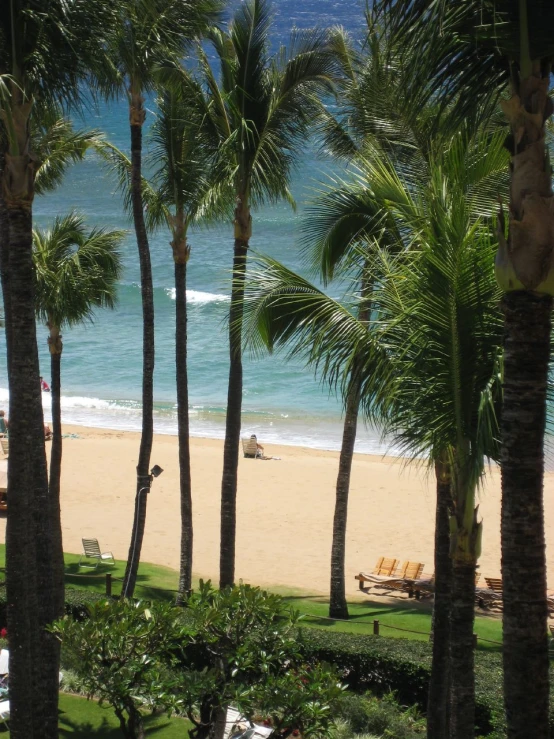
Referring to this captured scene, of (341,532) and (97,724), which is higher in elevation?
(341,532)

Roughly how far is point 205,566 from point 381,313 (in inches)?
465

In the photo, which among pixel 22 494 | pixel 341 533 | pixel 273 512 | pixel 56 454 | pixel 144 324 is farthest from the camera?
pixel 273 512

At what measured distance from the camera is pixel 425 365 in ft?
20.4

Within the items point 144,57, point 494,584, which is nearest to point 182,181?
point 144,57

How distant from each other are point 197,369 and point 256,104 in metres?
37.3

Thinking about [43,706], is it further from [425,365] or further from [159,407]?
[159,407]

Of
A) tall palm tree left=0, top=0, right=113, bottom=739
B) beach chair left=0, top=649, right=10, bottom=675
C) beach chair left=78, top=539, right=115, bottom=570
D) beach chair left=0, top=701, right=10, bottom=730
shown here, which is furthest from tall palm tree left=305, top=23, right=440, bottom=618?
beach chair left=78, top=539, right=115, bottom=570

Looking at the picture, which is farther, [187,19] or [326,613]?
[326,613]

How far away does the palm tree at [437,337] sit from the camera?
5.90 metres

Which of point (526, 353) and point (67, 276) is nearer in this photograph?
point (526, 353)

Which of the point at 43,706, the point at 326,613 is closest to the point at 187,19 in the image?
the point at 43,706

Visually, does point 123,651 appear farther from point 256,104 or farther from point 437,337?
point 256,104

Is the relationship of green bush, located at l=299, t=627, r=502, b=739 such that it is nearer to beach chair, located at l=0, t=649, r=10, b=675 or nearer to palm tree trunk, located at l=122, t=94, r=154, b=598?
palm tree trunk, located at l=122, t=94, r=154, b=598

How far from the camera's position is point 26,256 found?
7.93 metres
